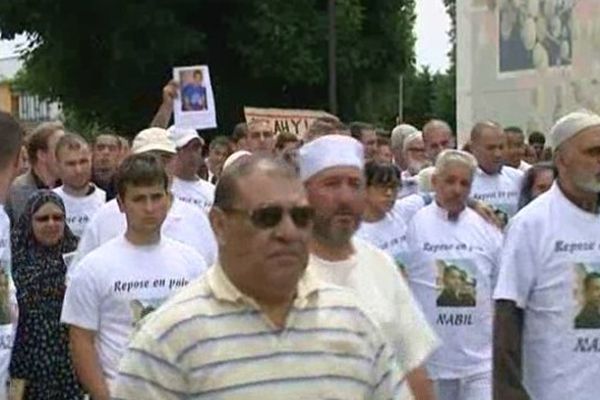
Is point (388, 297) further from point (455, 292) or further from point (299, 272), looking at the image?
point (455, 292)

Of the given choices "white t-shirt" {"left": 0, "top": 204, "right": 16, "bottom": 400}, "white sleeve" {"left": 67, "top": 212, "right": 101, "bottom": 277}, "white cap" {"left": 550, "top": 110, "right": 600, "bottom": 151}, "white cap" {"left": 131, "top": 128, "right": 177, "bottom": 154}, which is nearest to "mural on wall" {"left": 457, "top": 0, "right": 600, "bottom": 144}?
"white cap" {"left": 131, "top": 128, "right": 177, "bottom": 154}

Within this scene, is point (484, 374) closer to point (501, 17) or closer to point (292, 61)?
point (501, 17)

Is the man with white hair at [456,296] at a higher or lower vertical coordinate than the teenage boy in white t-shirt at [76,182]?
lower

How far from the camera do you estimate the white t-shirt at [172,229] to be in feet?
29.7

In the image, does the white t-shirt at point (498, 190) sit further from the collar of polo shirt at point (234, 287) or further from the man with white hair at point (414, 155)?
the collar of polo shirt at point (234, 287)

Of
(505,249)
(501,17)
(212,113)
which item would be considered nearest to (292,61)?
(501,17)

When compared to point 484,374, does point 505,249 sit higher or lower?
higher

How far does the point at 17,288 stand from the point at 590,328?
3.58 meters

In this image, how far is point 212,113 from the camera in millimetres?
17172

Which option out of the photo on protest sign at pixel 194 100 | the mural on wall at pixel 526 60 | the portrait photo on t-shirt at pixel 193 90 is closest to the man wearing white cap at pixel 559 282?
the photo on protest sign at pixel 194 100

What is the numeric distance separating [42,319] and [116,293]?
Result: 1.50 meters

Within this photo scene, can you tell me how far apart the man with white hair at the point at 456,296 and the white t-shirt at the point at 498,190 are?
2410mm

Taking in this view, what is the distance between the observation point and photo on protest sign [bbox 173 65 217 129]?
16969 mm

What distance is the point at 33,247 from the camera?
934cm
